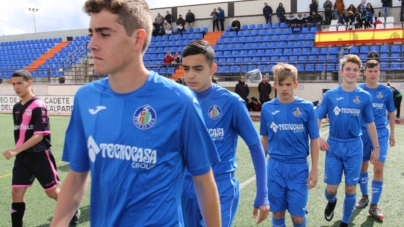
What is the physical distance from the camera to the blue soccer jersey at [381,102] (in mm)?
6008

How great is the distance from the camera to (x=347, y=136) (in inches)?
198

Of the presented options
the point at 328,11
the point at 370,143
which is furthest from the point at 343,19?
the point at 370,143

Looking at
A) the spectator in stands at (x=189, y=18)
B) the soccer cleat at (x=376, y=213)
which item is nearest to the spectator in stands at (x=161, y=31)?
the spectator in stands at (x=189, y=18)

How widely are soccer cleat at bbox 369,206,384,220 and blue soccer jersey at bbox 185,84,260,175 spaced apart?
294 cm

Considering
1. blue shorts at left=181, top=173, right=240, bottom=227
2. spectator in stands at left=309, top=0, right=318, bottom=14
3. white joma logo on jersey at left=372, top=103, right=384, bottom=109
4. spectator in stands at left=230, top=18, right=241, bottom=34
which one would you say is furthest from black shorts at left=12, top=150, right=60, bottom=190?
spectator in stands at left=230, top=18, right=241, bottom=34

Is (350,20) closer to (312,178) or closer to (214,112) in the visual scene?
(312,178)

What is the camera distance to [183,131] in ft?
5.61

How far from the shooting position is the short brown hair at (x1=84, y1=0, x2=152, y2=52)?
1640mm

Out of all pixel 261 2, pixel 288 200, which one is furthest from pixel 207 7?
pixel 288 200

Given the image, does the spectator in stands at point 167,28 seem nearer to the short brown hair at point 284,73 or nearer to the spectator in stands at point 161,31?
the spectator in stands at point 161,31

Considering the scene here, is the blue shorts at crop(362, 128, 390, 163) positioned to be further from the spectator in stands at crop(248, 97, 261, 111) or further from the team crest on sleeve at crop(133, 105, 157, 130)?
the spectator in stands at crop(248, 97, 261, 111)

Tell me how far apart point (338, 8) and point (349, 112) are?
21.9m

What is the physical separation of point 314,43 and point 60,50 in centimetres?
2039

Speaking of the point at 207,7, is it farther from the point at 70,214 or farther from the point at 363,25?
the point at 70,214
